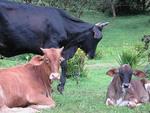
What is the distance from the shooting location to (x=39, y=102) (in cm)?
828

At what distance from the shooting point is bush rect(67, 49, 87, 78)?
13281mm

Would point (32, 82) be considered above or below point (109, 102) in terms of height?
above

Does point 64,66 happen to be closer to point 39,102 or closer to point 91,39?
point 91,39

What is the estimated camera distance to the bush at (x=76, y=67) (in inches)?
523

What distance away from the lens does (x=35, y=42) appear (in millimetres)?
9414

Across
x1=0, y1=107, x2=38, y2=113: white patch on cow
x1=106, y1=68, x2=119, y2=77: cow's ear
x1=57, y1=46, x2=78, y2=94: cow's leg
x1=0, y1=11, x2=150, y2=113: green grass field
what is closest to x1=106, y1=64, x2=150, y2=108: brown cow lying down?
x1=106, y1=68, x2=119, y2=77: cow's ear

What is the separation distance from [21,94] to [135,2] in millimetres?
29904

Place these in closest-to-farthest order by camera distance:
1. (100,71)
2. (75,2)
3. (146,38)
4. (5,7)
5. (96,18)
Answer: (5,7) < (146,38) < (100,71) < (75,2) < (96,18)

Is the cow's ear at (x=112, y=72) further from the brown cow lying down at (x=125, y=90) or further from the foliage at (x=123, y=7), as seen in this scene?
the foliage at (x=123, y=7)

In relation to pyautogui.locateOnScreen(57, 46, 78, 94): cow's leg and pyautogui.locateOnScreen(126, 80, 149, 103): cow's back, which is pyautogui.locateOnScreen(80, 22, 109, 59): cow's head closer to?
pyautogui.locateOnScreen(57, 46, 78, 94): cow's leg

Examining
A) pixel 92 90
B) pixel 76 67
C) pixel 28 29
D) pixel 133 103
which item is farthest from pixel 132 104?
pixel 76 67

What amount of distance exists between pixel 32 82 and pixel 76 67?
504cm

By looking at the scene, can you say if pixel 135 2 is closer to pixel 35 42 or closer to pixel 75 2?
pixel 75 2

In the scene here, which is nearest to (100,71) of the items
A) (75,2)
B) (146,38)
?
(146,38)
